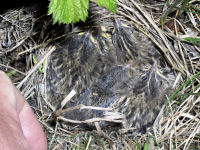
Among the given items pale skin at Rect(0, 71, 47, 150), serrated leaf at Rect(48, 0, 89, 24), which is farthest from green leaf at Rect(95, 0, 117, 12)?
pale skin at Rect(0, 71, 47, 150)

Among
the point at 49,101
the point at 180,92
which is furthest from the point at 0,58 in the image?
the point at 180,92

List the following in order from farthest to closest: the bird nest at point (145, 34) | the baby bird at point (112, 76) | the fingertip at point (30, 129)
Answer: the baby bird at point (112, 76), the bird nest at point (145, 34), the fingertip at point (30, 129)

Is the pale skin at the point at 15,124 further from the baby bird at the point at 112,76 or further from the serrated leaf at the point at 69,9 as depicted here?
the baby bird at the point at 112,76

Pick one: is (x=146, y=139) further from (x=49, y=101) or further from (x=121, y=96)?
(x=49, y=101)

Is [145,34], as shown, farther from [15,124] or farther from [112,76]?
[15,124]

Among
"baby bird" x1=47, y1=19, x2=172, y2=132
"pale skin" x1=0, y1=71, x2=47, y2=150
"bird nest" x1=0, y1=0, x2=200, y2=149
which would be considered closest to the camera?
"pale skin" x1=0, y1=71, x2=47, y2=150

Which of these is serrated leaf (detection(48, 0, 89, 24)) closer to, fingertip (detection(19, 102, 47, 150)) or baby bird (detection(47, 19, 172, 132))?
fingertip (detection(19, 102, 47, 150))

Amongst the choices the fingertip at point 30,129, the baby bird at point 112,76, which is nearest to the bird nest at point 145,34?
the baby bird at point 112,76
